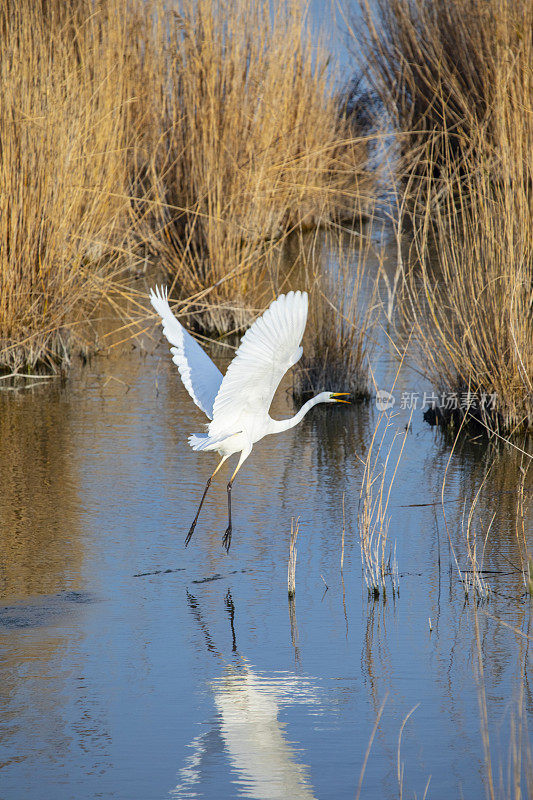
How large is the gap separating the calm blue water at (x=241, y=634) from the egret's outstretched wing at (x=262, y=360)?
0.59 m

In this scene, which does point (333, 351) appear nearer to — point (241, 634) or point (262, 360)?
point (262, 360)

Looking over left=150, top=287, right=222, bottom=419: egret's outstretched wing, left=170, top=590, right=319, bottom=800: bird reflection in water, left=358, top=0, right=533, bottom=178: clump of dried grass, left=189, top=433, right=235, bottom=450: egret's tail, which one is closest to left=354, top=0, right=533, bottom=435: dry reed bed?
left=150, top=287, right=222, bottom=419: egret's outstretched wing

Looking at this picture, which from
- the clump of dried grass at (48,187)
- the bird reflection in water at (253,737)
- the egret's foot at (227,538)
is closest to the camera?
the bird reflection in water at (253,737)

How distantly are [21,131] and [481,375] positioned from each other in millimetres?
3497

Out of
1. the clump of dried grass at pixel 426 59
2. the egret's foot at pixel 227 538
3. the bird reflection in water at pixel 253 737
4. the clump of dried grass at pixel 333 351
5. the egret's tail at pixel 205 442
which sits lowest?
the bird reflection in water at pixel 253 737

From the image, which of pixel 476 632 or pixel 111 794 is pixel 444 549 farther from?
pixel 111 794

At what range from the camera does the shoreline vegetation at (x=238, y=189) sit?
6180 mm

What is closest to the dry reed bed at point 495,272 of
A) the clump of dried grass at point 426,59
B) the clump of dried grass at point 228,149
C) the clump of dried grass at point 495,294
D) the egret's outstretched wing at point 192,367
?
the clump of dried grass at point 495,294

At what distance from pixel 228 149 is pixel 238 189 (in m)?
0.39

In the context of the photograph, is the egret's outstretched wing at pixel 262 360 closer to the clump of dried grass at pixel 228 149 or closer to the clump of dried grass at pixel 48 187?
the clump of dried grass at pixel 48 187

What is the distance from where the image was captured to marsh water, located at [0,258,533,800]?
2877 mm

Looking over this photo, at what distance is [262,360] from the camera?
168 inches

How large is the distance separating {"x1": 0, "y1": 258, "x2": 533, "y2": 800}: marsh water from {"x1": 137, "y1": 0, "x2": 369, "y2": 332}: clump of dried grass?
3.25 metres

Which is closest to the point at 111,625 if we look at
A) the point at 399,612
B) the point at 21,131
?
the point at 399,612
